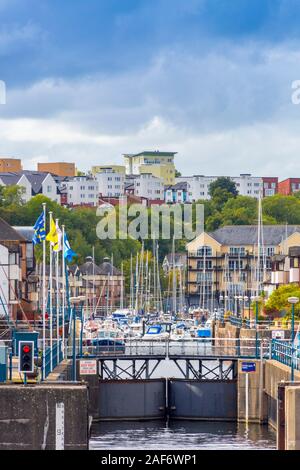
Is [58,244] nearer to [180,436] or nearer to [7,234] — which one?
[180,436]

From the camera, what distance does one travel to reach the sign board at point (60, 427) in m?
45.3

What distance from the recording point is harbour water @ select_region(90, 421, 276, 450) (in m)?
67.4

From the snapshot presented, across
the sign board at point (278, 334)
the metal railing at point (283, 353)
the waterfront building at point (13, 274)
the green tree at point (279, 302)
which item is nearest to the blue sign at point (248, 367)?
the metal railing at point (283, 353)

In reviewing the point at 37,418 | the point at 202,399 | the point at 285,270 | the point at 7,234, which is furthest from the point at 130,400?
the point at 285,270

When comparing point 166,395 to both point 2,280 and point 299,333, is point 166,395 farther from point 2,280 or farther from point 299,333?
point 2,280

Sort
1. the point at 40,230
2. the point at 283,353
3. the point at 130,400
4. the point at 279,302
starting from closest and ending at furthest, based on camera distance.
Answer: the point at 283,353, the point at 40,230, the point at 130,400, the point at 279,302

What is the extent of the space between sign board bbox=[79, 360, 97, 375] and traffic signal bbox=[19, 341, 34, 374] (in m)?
33.2

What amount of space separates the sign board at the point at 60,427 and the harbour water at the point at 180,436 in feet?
65.1

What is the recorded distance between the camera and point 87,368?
78688mm

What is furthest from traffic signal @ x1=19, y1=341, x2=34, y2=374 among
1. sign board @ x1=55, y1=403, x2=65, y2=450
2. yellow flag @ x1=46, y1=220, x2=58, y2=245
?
yellow flag @ x1=46, y1=220, x2=58, y2=245

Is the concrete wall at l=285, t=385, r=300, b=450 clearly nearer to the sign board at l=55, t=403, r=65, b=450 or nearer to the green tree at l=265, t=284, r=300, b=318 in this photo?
the sign board at l=55, t=403, r=65, b=450

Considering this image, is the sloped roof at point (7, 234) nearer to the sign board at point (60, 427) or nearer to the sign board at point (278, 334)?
the sign board at point (278, 334)

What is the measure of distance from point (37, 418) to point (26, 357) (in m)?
1.71
